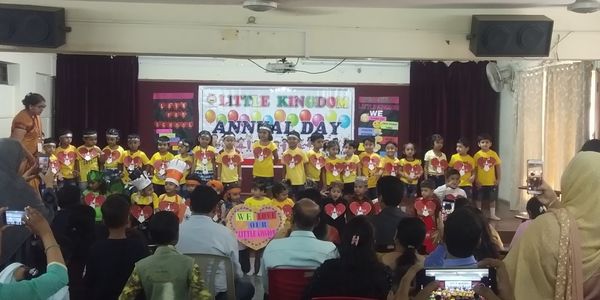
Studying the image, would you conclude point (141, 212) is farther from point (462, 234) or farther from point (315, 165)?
point (462, 234)

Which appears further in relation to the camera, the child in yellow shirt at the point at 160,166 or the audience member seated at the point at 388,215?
the child in yellow shirt at the point at 160,166

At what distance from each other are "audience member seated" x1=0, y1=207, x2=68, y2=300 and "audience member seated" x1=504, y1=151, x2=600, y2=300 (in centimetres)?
149

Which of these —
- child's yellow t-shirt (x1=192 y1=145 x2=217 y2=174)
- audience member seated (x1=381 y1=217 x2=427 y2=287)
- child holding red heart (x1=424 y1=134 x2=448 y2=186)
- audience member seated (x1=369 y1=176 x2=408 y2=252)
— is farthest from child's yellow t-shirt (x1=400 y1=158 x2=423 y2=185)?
audience member seated (x1=381 y1=217 x2=427 y2=287)

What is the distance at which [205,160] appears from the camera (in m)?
7.58

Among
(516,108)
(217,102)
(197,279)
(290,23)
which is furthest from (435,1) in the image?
(217,102)

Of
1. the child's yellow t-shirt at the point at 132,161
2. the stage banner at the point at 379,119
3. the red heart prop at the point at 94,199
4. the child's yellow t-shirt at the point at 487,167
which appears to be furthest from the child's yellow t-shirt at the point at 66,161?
the child's yellow t-shirt at the point at 487,167

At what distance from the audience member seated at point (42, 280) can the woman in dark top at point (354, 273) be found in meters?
1.03

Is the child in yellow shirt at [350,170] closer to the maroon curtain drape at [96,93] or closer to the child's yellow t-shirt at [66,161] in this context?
the child's yellow t-shirt at [66,161]

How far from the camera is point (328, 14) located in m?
4.91

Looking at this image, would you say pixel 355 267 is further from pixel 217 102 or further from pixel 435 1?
pixel 217 102

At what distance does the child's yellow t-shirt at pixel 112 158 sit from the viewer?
7.82 m

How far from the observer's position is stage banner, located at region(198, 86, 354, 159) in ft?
32.4

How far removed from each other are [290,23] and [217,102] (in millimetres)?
5140

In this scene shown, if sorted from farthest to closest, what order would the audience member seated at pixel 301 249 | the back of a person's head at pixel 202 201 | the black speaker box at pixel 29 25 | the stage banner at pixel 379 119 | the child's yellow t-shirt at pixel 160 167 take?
the stage banner at pixel 379 119, the child's yellow t-shirt at pixel 160 167, the black speaker box at pixel 29 25, the back of a person's head at pixel 202 201, the audience member seated at pixel 301 249
